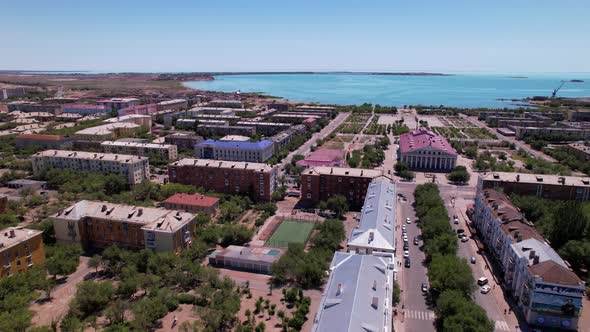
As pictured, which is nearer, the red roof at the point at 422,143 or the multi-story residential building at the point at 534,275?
→ the multi-story residential building at the point at 534,275

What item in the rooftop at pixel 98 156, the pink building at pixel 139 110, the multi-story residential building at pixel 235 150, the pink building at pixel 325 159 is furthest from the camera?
the pink building at pixel 139 110

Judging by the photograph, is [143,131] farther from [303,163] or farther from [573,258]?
[573,258]

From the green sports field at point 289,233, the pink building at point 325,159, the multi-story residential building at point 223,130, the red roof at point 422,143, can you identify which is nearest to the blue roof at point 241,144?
the pink building at point 325,159

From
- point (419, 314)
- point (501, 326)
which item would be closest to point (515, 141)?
point (501, 326)

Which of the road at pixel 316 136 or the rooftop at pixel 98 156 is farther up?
the rooftop at pixel 98 156

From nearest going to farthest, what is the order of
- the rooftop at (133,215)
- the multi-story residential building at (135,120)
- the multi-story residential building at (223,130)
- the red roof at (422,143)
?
the rooftop at (133,215)
the red roof at (422,143)
the multi-story residential building at (223,130)
the multi-story residential building at (135,120)

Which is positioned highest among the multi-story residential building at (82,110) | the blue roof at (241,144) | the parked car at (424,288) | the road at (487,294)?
the multi-story residential building at (82,110)

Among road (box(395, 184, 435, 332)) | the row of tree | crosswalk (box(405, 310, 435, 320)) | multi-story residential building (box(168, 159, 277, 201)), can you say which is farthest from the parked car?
multi-story residential building (box(168, 159, 277, 201))

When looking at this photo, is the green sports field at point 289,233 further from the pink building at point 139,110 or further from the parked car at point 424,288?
the pink building at point 139,110

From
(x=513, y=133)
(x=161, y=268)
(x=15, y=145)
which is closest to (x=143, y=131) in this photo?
(x=15, y=145)
